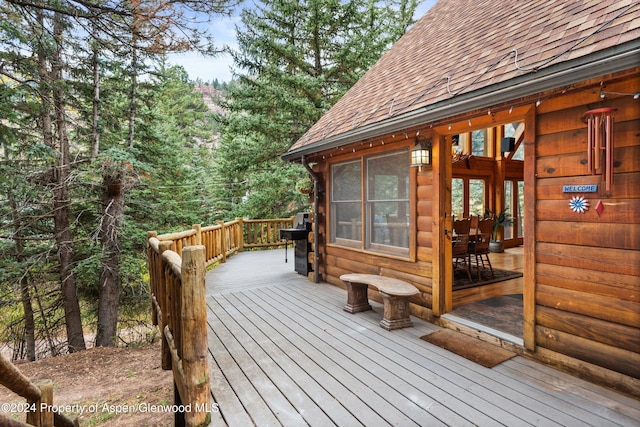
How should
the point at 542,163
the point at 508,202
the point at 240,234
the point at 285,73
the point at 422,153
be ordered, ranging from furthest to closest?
the point at 285,73
the point at 240,234
the point at 508,202
the point at 422,153
the point at 542,163

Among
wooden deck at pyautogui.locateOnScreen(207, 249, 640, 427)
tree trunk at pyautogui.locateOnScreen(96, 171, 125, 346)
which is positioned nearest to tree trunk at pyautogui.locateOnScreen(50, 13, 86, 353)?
tree trunk at pyautogui.locateOnScreen(96, 171, 125, 346)

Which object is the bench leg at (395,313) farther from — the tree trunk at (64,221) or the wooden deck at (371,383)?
the tree trunk at (64,221)

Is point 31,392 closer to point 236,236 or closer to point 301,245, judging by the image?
Answer: point 301,245

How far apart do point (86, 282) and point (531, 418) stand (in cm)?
803

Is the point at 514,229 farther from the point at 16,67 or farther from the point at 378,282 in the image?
the point at 16,67

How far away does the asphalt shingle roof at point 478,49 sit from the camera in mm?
2373

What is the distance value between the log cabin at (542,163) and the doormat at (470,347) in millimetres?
173

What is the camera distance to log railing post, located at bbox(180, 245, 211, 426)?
179cm

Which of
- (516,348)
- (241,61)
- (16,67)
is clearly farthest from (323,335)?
(241,61)

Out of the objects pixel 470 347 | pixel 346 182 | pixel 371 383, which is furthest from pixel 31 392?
pixel 346 182

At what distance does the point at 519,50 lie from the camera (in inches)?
114

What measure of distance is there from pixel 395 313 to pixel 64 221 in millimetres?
6870

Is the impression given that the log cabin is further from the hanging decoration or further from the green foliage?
the green foliage

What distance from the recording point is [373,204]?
15.4ft
